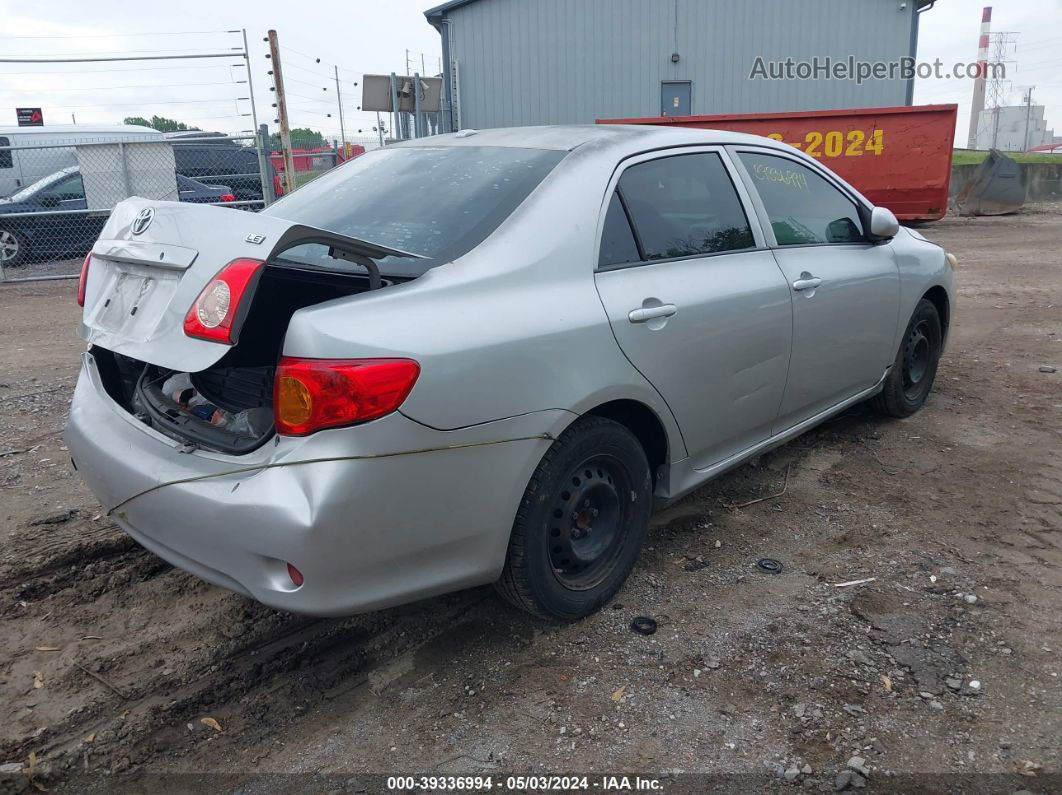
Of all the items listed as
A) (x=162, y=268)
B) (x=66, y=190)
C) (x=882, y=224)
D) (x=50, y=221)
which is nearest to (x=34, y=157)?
(x=66, y=190)

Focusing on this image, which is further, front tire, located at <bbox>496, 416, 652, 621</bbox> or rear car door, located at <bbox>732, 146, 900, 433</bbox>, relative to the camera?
rear car door, located at <bbox>732, 146, 900, 433</bbox>

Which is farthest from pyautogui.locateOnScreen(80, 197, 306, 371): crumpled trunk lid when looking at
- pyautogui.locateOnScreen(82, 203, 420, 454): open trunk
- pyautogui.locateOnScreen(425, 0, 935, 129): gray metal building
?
pyautogui.locateOnScreen(425, 0, 935, 129): gray metal building

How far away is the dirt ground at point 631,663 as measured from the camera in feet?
7.56

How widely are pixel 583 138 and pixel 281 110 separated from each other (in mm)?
9471

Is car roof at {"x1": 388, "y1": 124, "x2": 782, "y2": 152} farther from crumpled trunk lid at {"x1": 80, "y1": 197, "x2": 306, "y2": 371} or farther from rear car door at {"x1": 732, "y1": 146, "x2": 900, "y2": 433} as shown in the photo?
crumpled trunk lid at {"x1": 80, "y1": 197, "x2": 306, "y2": 371}

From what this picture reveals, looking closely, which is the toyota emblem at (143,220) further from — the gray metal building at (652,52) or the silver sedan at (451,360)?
the gray metal building at (652,52)

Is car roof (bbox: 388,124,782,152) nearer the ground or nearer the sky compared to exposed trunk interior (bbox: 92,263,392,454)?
nearer the sky

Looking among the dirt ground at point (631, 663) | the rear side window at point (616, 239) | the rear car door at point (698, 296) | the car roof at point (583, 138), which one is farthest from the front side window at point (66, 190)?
the rear side window at point (616, 239)

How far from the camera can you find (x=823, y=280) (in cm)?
373

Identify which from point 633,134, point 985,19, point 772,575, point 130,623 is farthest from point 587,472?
point 985,19

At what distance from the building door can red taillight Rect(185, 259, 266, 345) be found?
1888 cm

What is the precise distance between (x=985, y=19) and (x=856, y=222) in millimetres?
76350

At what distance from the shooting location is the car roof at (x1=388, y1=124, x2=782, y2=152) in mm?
3119

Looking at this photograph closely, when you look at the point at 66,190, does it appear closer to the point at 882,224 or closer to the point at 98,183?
the point at 98,183
